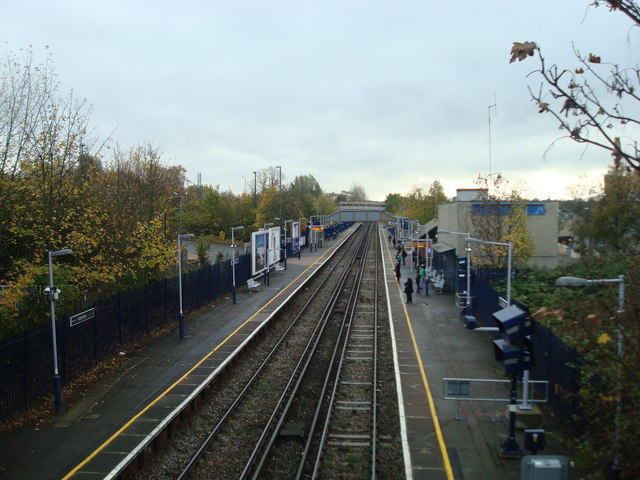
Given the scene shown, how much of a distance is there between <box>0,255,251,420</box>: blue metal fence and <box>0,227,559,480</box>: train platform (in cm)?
81

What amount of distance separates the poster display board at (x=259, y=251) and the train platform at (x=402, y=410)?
31.1 feet

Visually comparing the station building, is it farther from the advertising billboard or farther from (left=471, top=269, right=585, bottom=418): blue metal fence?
(left=471, top=269, right=585, bottom=418): blue metal fence

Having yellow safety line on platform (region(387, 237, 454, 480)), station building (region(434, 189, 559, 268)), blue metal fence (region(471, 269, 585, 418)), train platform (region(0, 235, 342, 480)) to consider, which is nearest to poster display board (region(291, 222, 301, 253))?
station building (region(434, 189, 559, 268))

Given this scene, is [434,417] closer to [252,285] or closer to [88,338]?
[88,338]

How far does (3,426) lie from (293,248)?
139 ft

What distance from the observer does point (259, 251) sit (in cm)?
3484

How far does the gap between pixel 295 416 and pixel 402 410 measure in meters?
2.82

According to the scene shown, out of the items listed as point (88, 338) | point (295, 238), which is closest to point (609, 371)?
point (88, 338)

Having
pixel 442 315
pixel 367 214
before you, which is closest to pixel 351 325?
pixel 442 315

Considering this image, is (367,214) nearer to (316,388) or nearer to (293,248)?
(293,248)

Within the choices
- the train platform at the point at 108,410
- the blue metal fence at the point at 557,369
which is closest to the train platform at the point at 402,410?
the train platform at the point at 108,410

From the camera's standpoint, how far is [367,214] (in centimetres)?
15812

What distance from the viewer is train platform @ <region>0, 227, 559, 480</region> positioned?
1033cm

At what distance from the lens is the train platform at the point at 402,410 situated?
33.9ft
